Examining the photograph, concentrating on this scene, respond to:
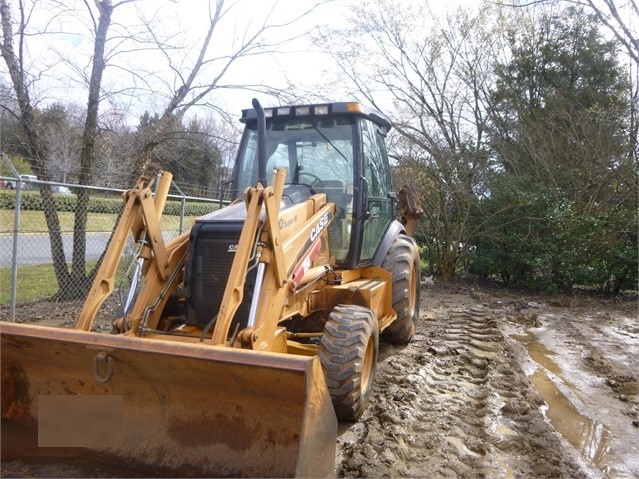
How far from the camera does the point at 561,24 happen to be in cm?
1759

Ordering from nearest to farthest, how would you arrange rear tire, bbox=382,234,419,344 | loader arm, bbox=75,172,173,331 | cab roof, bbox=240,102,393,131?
loader arm, bbox=75,172,173,331, cab roof, bbox=240,102,393,131, rear tire, bbox=382,234,419,344

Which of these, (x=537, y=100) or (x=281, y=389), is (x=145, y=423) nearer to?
(x=281, y=389)

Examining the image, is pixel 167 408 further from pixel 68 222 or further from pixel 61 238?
pixel 68 222

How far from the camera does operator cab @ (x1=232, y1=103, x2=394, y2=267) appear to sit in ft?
16.4

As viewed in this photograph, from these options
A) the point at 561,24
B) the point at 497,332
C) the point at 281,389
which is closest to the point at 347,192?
the point at 281,389

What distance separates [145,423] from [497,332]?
535 centimetres

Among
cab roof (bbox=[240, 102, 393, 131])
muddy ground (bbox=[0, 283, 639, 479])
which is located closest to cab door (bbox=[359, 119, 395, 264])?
cab roof (bbox=[240, 102, 393, 131])

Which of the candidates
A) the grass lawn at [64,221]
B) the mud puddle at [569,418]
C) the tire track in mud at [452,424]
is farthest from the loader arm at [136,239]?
the grass lawn at [64,221]

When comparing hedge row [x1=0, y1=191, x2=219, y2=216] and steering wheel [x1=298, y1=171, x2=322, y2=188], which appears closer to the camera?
steering wheel [x1=298, y1=171, x2=322, y2=188]

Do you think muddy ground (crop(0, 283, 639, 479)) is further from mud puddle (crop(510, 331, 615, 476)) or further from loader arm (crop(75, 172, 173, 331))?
loader arm (crop(75, 172, 173, 331))

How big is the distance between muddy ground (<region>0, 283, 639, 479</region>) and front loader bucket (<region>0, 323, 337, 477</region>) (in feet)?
0.90

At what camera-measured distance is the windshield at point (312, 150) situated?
5055 millimetres

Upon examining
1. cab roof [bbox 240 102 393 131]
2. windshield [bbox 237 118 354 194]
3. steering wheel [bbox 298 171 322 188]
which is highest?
cab roof [bbox 240 102 393 131]

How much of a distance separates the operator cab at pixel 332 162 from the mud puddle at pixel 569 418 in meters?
2.15
